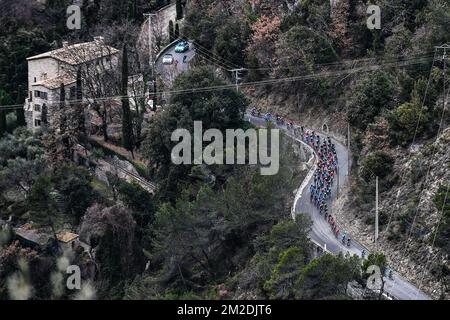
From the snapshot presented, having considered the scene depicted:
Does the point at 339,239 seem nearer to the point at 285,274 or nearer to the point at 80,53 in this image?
the point at 285,274

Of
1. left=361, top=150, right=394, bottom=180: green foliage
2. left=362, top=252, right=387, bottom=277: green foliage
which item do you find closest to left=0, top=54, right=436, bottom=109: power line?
left=361, top=150, right=394, bottom=180: green foliage

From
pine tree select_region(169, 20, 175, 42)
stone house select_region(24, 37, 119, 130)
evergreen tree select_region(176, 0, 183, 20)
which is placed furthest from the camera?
evergreen tree select_region(176, 0, 183, 20)

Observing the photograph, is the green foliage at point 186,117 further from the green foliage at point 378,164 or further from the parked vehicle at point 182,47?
the parked vehicle at point 182,47

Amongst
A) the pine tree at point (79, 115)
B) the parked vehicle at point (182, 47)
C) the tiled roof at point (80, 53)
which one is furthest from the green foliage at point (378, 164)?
the parked vehicle at point (182, 47)

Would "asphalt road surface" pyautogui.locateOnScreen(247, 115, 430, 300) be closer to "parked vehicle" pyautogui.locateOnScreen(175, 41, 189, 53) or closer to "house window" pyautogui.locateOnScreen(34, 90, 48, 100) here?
"parked vehicle" pyautogui.locateOnScreen(175, 41, 189, 53)

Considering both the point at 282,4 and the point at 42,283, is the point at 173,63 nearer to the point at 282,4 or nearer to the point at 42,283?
the point at 282,4

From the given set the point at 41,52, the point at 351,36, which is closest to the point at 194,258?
the point at 351,36

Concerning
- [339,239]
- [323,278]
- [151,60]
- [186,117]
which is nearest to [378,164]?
[339,239]
